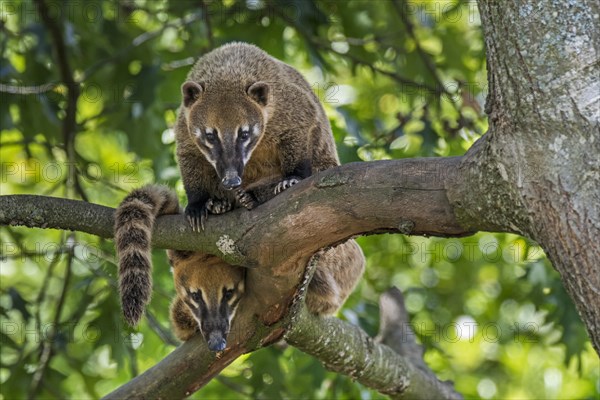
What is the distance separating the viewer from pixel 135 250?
5250 millimetres

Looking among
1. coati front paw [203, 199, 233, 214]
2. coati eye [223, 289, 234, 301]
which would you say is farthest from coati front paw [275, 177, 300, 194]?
coati eye [223, 289, 234, 301]

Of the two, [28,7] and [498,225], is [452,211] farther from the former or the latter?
[28,7]

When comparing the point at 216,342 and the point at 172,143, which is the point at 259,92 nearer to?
the point at 216,342

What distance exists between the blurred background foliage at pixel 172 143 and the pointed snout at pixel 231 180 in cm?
198

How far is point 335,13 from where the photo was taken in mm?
9547

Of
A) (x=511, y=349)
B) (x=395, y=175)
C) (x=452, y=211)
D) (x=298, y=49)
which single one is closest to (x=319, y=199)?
(x=395, y=175)

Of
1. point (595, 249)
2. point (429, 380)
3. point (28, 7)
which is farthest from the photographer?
point (28, 7)

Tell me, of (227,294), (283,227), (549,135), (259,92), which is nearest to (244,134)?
(259,92)

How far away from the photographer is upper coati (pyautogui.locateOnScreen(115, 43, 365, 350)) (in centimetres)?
604

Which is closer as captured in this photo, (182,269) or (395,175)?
(395,175)

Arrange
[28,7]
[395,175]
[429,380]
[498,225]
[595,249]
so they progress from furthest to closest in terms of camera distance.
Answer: [28,7] < [429,380] < [395,175] < [498,225] < [595,249]

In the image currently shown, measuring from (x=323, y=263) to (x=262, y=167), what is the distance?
2.70 ft

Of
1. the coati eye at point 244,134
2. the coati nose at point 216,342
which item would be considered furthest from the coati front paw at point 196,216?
the coati nose at point 216,342

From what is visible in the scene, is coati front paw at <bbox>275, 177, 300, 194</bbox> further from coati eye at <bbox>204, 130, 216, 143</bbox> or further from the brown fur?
the brown fur
